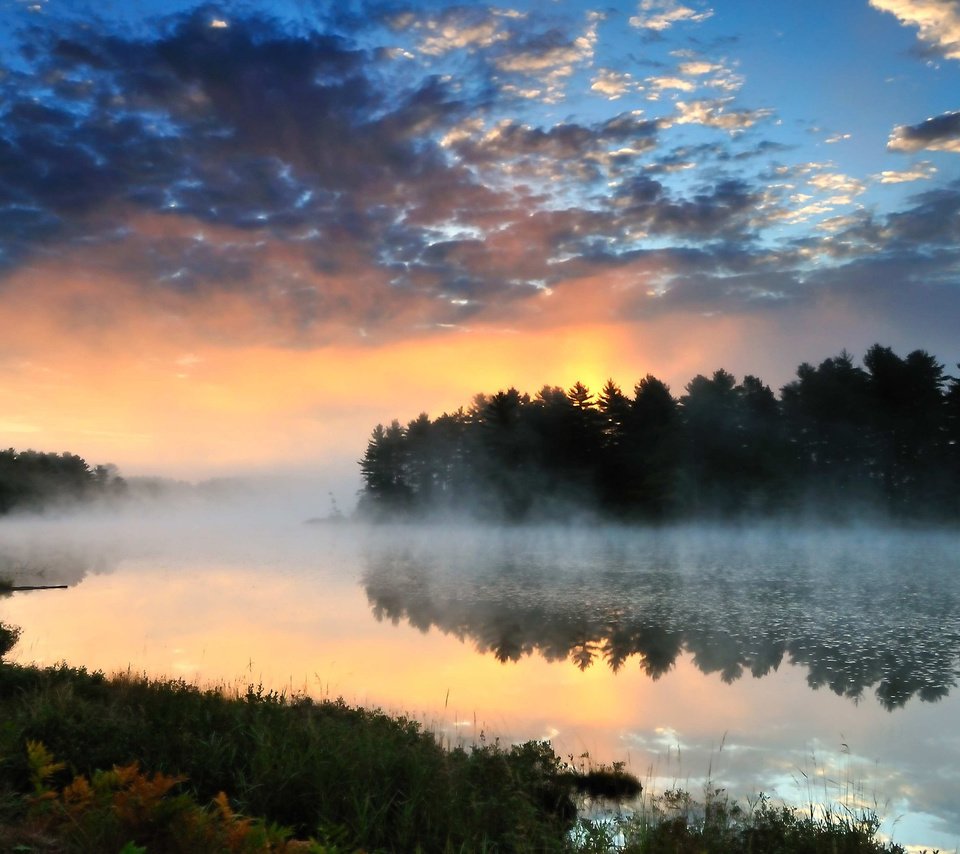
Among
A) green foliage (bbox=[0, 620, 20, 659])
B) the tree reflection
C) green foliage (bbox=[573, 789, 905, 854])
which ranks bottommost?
the tree reflection

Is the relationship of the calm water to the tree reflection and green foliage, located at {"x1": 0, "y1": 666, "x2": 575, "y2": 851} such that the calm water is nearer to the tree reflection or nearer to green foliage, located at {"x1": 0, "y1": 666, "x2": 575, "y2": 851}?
the tree reflection

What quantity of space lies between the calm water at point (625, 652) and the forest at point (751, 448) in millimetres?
26673

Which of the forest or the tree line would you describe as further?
the tree line

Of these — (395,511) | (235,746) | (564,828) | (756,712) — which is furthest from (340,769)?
(395,511)

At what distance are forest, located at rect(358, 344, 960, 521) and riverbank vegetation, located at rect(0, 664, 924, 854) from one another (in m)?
66.7

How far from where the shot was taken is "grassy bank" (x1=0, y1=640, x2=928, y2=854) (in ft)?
20.0

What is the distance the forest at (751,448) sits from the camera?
70.7 m

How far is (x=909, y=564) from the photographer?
44250mm

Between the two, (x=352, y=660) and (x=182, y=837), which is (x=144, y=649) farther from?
(x=182, y=837)

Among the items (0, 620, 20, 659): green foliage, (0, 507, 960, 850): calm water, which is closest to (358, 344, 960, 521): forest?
(0, 507, 960, 850): calm water

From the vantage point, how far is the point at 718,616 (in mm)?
27375

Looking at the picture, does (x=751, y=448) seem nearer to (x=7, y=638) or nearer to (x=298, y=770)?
(x=7, y=638)

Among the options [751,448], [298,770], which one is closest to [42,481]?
[751,448]

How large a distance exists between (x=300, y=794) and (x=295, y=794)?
0.07 meters
